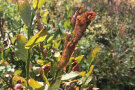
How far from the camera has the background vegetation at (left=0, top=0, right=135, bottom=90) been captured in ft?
1.58

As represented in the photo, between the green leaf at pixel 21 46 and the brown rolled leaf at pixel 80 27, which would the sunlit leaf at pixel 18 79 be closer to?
the green leaf at pixel 21 46

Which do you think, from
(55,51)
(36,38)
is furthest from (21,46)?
(55,51)

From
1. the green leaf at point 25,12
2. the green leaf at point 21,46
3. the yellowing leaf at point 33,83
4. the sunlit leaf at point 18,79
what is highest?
the green leaf at point 25,12

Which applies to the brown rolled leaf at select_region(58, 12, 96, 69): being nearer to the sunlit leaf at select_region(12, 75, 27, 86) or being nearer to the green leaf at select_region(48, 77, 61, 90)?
the green leaf at select_region(48, 77, 61, 90)

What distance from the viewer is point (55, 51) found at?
80 cm

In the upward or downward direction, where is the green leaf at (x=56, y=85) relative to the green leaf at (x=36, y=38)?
downward

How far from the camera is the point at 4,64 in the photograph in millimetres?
761

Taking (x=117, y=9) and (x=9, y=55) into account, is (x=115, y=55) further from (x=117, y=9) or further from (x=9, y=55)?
(x=117, y=9)

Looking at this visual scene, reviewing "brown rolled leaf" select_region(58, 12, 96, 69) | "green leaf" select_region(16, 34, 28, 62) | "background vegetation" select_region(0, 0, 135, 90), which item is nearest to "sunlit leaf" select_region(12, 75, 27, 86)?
"background vegetation" select_region(0, 0, 135, 90)

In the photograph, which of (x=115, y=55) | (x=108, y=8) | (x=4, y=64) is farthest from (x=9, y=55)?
(x=108, y=8)

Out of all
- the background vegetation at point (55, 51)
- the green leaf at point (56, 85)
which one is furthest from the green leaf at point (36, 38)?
the green leaf at point (56, 85)

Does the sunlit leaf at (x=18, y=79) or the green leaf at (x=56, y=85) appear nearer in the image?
the green leaf at (x=56, y=85)

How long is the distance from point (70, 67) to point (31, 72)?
17cm

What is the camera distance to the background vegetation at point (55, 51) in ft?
1.58
